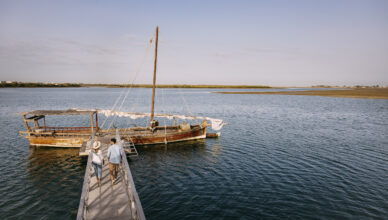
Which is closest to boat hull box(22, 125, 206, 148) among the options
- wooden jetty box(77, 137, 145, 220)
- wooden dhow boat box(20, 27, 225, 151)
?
wooden dhow boat box(20, 27, 225, 151)

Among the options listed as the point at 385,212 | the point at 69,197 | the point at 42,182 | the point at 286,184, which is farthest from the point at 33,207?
the point at 385,212

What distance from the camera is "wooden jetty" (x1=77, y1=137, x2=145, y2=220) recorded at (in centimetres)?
834

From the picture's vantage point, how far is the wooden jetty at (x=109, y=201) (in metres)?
8.34

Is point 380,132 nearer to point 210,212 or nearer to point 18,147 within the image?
point 210,212

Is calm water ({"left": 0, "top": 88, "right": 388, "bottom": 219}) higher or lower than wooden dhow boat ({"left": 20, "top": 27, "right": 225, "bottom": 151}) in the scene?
lower

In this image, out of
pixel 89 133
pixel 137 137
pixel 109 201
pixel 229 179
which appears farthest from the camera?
pixel 137 137

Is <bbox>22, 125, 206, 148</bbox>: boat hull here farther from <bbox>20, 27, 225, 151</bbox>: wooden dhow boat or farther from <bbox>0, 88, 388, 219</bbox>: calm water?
<bbox>0, 88, 388, 219</bbox>: calm water

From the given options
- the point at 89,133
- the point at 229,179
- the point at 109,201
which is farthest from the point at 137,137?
the point at 109,201

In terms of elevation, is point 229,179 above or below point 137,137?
below

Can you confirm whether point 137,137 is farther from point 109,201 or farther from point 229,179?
point 109,201

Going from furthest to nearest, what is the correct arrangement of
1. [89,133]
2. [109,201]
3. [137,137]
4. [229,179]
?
1. [137,137]
2. [89,133]
3. [229,179]
4. [109,201]

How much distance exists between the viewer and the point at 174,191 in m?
14.1

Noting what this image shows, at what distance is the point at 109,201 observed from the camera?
9.66 meters

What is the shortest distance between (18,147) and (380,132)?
50.6m
